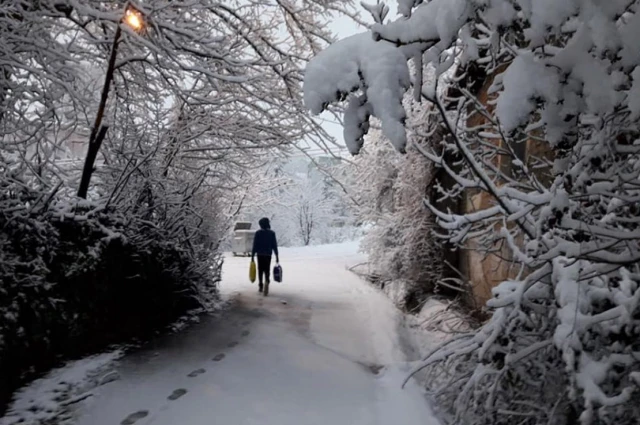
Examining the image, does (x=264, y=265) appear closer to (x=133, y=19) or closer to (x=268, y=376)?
(x=268, y=376)

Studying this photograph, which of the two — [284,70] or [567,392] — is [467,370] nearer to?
[567,392]

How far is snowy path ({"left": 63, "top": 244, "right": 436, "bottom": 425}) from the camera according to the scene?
414cm

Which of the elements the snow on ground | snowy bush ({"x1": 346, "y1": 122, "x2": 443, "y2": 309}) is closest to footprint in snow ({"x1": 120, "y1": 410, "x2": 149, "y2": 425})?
the snow on ground

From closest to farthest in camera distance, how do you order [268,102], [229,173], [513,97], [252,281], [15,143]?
[513,97]
[15,143]
[268,102]
[229,173]
[252,281]

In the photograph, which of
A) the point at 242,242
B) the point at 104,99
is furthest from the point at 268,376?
the point at 242,242

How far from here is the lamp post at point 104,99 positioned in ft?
17.6

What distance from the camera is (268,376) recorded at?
516cm

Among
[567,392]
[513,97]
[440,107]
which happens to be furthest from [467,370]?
[513,97]

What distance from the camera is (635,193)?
2336 millimetres

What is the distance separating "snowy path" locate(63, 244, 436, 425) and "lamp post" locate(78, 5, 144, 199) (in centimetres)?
237

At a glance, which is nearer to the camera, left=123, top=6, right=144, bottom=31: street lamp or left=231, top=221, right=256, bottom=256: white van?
left=123, top=6, right=144, bottom=31: street lamp

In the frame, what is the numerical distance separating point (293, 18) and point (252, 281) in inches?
270

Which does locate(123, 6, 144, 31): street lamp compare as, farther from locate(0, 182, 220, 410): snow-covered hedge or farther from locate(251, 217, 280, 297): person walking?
locate(251, 217, 280, 297): person walking

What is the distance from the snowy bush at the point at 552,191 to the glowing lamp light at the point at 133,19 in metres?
3.96
